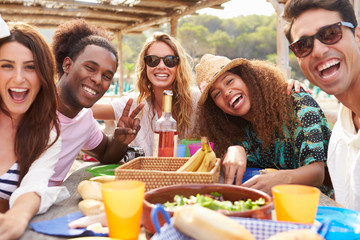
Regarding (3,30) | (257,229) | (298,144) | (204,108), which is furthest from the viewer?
(204,108)

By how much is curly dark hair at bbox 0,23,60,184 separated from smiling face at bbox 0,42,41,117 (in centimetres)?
3

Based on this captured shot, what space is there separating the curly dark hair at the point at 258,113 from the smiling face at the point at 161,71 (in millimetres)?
597

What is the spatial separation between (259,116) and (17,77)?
1547 mm

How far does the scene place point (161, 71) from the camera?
3.08 m

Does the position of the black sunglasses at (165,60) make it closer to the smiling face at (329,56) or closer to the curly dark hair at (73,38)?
the curly dark hair at (73,38)

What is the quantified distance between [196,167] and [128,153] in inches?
37.4

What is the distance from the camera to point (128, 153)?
2.37 meters

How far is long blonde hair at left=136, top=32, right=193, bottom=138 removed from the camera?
2.99 meters

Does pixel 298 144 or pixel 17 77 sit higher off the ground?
pixel 17 77

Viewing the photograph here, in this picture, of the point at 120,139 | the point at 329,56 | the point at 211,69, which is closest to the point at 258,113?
the point at 211,69

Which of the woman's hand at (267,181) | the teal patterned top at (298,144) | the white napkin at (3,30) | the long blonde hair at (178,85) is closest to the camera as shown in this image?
the woman's hand at (267,181)

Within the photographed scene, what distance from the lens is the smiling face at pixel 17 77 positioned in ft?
5.74

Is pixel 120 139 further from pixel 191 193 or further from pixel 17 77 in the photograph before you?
pixel 191 193

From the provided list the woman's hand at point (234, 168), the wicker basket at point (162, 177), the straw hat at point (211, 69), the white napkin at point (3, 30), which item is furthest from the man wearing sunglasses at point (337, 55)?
the white napkin at point (3, 30)
